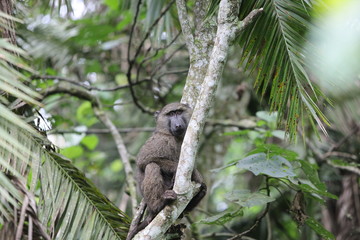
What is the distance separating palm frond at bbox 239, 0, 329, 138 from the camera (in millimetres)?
4633

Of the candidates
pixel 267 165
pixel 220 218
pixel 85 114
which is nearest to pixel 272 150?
pixel 267 165

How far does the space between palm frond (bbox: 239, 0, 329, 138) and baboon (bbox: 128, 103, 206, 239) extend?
0.98 m

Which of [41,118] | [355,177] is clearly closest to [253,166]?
[41,118]

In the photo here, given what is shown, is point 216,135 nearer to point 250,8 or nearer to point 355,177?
point 355,177

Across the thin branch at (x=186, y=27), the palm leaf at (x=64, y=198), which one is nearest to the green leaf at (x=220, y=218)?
the palm leaf at (x=64, y=198)

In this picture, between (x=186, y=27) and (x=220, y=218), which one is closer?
(x=220, y=218)

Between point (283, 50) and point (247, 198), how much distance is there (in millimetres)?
1608

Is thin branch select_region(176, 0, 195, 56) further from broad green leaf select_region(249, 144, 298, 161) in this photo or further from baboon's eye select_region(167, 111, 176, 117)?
broad green leaf select_region(249, 144, 298, 161)

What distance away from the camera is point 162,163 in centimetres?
500

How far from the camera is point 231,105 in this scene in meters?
9.30

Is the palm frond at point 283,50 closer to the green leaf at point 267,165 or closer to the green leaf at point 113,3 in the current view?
the green leaf at point 267,165

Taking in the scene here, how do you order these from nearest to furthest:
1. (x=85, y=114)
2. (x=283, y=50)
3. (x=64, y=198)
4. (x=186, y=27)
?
(x=64, y=198) < (x=283, y=50) < (x=186, y=27) < (x=85, y=114)

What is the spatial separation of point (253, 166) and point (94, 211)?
1.70m

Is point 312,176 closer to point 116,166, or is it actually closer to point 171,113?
point 171,113
